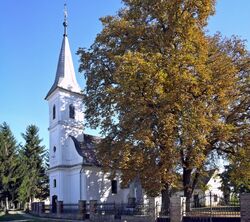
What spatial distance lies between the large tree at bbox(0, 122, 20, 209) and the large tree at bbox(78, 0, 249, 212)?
2153 cm

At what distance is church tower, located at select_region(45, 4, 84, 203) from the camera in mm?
37625

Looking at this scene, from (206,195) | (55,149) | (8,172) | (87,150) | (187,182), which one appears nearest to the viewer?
(206,195)

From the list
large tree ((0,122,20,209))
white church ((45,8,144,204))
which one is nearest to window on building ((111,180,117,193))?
white church ((45,8,144,204))

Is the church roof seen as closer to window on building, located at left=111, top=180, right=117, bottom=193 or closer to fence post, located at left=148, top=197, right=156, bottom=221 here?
window on building, located at left=111, top=180, right=117, bottom=193

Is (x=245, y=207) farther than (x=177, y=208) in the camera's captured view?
No

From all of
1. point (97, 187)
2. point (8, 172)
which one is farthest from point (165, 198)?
point (8, 172)

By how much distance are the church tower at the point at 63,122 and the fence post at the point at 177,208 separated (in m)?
18.6

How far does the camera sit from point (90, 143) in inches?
1566

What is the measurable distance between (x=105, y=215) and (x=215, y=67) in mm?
Answer: 11807

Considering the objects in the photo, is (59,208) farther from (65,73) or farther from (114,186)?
(65,73)

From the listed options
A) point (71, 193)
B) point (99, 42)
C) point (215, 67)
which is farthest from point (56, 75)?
point (215, 67)

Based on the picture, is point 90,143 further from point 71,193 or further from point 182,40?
point 182,40

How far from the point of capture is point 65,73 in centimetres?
3959

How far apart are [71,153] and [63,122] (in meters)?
3.09
